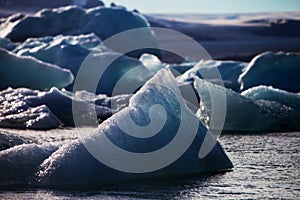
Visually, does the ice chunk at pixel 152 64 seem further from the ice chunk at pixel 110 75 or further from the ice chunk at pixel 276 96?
the ice chunk at pixel 276 96

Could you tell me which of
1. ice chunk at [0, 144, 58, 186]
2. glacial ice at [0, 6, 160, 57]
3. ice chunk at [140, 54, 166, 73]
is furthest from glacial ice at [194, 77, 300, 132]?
glacial ice at [0, 6, 160, 57]

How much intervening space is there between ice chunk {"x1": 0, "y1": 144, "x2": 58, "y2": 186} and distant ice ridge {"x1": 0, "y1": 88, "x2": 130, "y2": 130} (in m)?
2.27

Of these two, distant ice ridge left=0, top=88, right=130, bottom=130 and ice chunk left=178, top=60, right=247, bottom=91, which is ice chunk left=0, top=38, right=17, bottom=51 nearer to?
ice chunk left=178, top=60, right=247, bottom=91

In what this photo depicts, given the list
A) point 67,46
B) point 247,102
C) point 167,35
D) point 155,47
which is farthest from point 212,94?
point 167,35

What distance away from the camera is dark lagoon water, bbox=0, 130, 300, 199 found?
143 inches

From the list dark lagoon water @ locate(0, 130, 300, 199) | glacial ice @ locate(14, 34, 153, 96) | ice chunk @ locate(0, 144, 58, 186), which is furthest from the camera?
glacial ice @ locate(14, 34, 153, 96)

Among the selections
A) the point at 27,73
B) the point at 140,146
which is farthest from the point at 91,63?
the point at 140,146

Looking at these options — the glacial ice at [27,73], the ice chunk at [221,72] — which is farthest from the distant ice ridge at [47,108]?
the ice chunk at [221,72]

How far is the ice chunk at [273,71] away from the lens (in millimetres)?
9625

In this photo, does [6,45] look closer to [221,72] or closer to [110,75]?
[110,75]

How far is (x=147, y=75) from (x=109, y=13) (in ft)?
16.7

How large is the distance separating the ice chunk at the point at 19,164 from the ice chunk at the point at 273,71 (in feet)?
19.4

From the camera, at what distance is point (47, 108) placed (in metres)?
6.66

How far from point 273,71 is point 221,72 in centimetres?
121
